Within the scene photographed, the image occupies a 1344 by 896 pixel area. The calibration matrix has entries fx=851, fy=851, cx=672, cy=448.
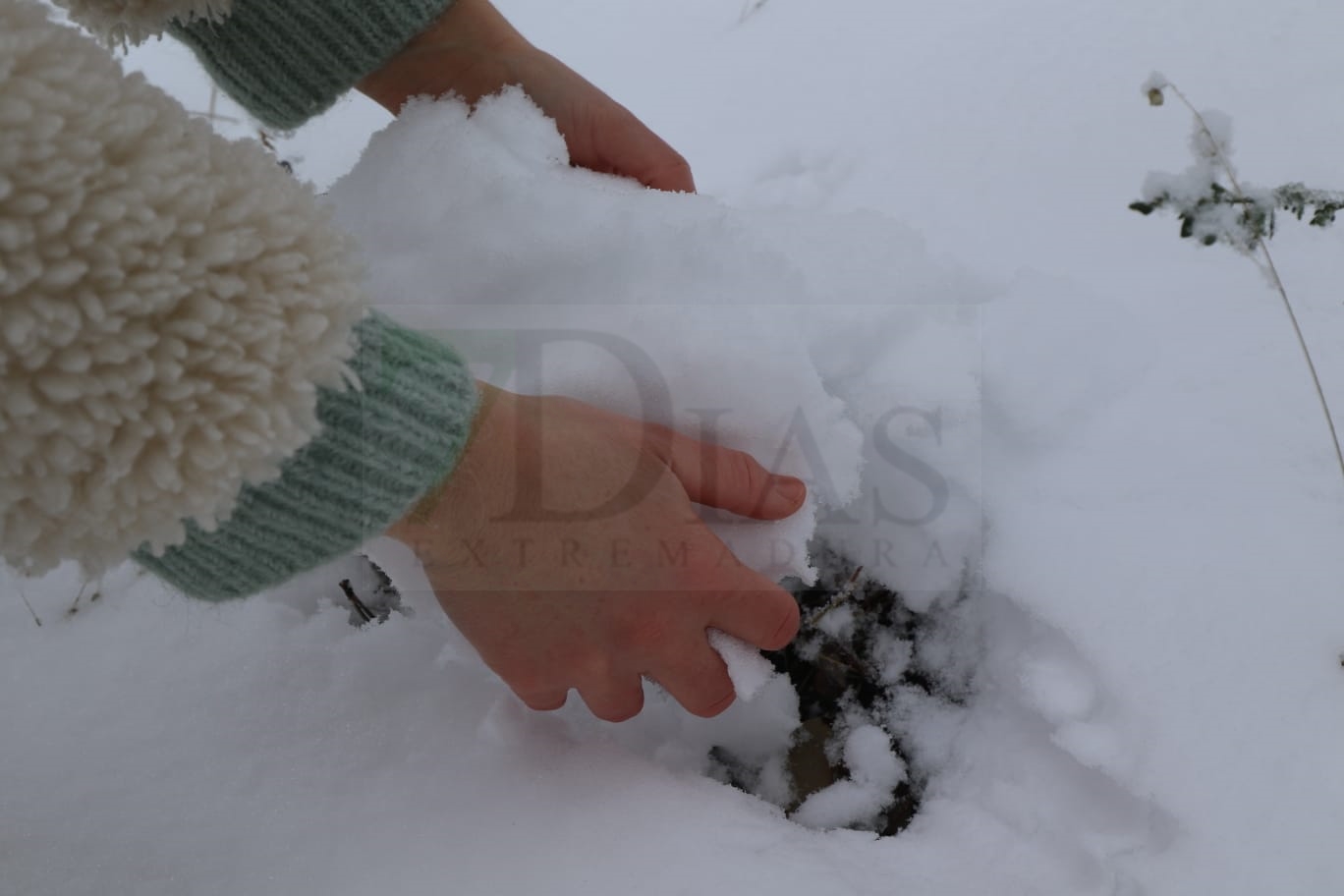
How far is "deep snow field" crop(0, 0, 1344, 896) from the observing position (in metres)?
0.80

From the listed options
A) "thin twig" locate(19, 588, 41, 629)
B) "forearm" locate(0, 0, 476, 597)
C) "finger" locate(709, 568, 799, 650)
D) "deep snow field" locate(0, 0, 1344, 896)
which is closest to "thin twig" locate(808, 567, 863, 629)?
"deep snow field" locate(0, 0, 1344, 896)

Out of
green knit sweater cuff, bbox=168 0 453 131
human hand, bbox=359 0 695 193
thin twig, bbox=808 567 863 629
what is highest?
human hand, bbox=359 0 695 193

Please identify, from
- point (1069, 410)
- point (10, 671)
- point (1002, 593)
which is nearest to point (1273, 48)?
point (1069, 410)

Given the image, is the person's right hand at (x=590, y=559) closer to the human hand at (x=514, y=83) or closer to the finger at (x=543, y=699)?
the finger at (x=543, y=699)

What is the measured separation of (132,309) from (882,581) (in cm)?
85

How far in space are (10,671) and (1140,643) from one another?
130cm

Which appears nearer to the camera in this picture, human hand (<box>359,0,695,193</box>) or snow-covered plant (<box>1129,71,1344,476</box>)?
snow-covered plant (<box>1129,71,1344,476</box>)

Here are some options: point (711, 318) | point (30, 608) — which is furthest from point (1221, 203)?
point (30, 608)

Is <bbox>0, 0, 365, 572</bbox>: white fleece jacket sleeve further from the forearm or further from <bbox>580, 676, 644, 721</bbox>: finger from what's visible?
<bbox>580, 676, 644, 721</bbox>: finger

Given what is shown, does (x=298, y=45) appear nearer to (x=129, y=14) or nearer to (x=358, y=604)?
(x=129, y=14)

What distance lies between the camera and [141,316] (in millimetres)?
500

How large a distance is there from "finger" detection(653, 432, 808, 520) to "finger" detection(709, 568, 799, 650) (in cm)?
8

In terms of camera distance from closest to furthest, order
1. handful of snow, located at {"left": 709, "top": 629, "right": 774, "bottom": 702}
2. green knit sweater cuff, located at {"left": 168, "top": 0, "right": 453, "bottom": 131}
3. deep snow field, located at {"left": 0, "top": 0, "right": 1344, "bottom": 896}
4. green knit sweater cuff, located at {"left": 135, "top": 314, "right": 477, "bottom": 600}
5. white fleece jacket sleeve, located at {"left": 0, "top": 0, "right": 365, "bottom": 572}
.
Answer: white fleece jacket sleeve, located at {"left": 0, "top": 0, "right": 365, "bottom": 572} → green knit sweater cuff, located at {"left": 135, "top": 314, "right": 477, "bottom": 600} → deep snow field, located at {"left": 0, "top": 0, "right": 1344, "bottom": 896} → handful of snow, located at {"left": 709, "top": 629, "right": 774, "bottom": 702} → green knit sweater cuff, located at {"left": 168, "top": 0, "right": 453, "bottom": 131}

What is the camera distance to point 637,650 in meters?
0.87
